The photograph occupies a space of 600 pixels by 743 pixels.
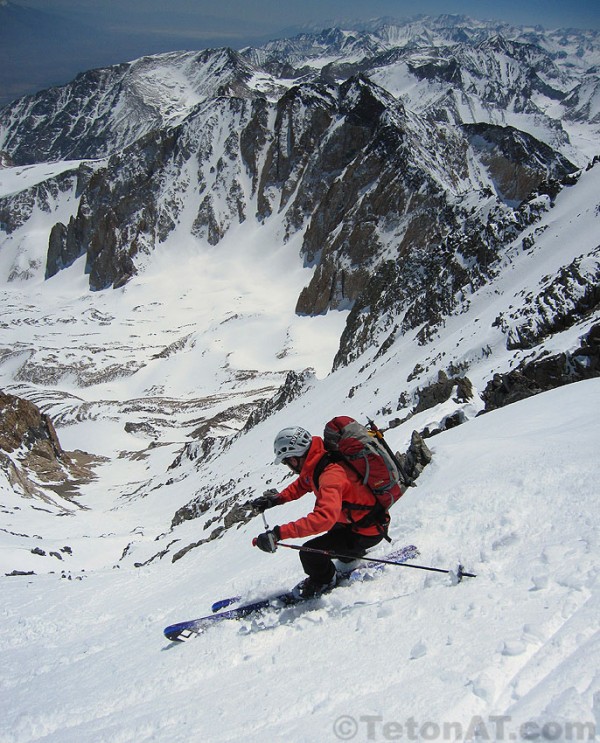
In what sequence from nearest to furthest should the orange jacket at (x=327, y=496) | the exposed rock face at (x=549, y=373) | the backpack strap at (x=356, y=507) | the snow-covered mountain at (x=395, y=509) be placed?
the snow-covered mountain at (x=395, y=509)
the orange jacket at (x=327, y=496)
the backpack strap at (x=356, y=507)
the exposed rock face at (x=549, y=373)

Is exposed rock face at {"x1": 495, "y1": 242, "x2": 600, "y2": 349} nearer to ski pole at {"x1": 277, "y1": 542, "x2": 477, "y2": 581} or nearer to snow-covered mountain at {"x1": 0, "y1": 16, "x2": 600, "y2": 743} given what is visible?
snow-covered mountain at {"x1": 0, "y1": 16, "x2": 600, "y2": 743}

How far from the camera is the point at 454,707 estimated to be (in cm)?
310

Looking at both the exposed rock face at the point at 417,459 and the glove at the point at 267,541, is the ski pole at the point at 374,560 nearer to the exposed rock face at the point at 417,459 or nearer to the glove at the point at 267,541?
the glove at the point at 267,541

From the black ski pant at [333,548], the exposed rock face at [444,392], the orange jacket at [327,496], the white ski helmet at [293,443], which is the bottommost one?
the exposed rock face at [444,392]

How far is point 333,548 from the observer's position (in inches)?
237

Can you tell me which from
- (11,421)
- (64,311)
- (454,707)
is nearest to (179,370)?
(11,421)

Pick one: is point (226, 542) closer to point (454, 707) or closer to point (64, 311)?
point (454, 707)

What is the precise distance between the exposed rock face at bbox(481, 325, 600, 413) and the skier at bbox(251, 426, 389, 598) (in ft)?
30.1

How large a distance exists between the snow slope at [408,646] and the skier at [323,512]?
15.7 inches

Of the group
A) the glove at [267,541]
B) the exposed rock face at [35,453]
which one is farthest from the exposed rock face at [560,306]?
the exposed rock face at [35,453]

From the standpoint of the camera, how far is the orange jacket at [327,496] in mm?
5098

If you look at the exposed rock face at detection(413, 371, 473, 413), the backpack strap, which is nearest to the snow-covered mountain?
the exposed rock face at detection(413, 371, 473, 413)

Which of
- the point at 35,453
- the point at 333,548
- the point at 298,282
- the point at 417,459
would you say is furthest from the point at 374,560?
the point at 298,282

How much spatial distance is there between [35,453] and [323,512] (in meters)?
44.3
